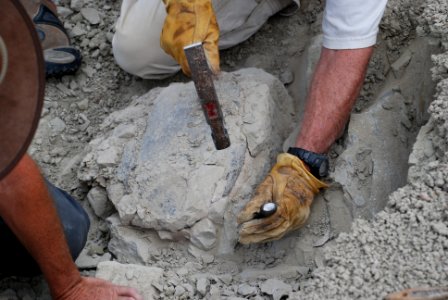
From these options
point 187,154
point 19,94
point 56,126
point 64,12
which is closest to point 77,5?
point 64,12

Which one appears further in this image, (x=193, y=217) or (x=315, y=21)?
(x=315, y=21)

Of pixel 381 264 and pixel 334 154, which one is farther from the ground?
pixel 381 264

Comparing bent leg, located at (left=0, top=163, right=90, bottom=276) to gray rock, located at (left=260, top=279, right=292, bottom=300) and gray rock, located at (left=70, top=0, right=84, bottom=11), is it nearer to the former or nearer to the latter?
gray rock, located at (left=260, top=279, right=292, bottom=300)

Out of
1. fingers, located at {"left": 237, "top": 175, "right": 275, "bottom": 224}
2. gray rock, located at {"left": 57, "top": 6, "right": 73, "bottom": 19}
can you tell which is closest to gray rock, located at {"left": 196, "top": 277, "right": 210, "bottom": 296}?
fingers, located at {"left": 237, "top": 175, "right": 275, "bottom": 224}

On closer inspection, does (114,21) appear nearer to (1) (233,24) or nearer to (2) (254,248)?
(1) (233,24)

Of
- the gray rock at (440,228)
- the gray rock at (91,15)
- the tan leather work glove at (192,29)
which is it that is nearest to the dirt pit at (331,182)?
→ the gray rock at (440,228)

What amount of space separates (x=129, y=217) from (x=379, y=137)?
922 mm

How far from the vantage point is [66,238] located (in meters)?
2.26

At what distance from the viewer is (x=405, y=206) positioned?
189cm

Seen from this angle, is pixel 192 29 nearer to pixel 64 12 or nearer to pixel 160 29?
pixel 160 29

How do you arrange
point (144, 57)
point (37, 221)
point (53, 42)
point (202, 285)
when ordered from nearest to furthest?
1. point (37, 221)
2. point (202, 285)
3. point (144, 57)
4. point (53, 42)

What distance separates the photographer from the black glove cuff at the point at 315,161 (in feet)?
7.79

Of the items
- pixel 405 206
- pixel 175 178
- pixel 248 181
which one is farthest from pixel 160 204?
pixel 405 206

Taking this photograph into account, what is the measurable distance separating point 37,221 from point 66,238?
26cm
